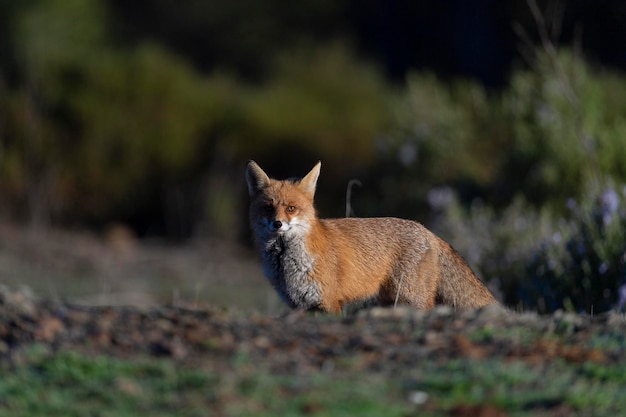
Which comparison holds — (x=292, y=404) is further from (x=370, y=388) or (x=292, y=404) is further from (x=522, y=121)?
(x=522, y=121)

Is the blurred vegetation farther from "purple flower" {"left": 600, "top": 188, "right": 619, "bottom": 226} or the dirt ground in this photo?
the dirt ground

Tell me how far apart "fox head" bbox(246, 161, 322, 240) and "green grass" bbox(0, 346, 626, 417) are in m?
2.67

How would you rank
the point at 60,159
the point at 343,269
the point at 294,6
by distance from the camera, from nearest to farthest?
the point at 343,269, the point at 60,159, the point at 294,6

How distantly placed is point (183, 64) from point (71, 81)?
107 inches

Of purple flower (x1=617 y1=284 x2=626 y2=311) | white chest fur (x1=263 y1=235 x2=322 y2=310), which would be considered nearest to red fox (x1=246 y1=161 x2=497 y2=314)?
white chest fur (x1=263 y1=235 x2=322 y2=310)

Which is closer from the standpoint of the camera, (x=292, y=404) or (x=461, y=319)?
(x=292, y=404)

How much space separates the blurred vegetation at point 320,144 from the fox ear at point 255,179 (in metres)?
2.50

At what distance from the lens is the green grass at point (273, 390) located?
481cm

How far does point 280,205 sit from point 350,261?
2.08 ft

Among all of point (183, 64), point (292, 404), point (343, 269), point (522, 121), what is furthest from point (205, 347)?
point (183, 64)

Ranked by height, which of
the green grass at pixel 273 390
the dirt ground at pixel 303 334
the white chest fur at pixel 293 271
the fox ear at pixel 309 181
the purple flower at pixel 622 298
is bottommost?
the green grass at pixel 273 390

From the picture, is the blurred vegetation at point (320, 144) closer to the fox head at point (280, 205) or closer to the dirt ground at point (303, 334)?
the fox head at point (280, 205)

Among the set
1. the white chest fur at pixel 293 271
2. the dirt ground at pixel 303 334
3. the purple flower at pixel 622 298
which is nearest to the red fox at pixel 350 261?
the white chest fur at pixel 293 271

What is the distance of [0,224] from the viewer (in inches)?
737
